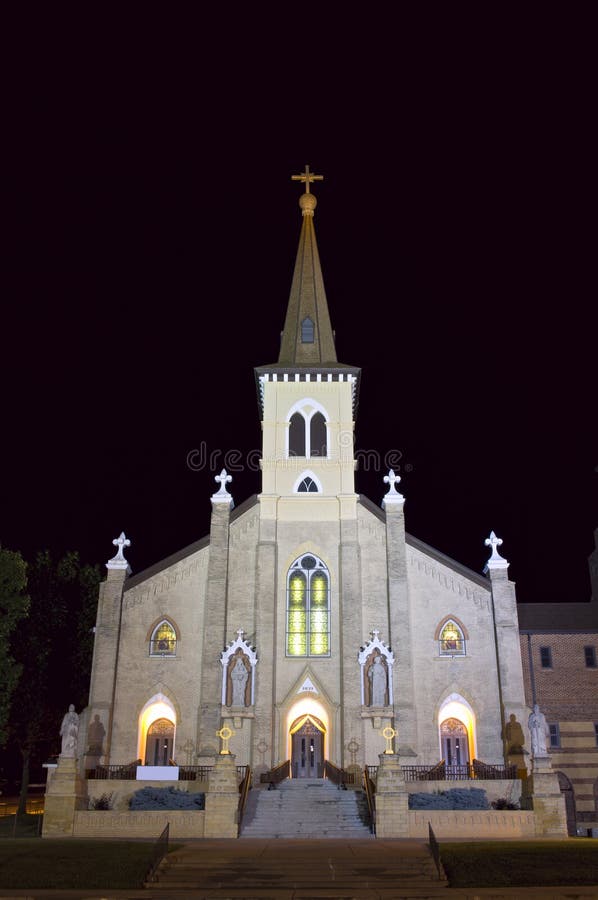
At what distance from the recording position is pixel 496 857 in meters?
18.3

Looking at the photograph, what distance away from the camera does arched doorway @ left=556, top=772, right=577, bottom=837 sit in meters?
31.9

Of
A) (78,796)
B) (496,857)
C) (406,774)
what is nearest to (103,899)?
(496,857)

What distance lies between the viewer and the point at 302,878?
1803 centimetres

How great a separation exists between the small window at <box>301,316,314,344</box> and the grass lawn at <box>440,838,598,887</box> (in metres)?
24.9

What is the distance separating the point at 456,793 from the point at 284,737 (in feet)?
25.8

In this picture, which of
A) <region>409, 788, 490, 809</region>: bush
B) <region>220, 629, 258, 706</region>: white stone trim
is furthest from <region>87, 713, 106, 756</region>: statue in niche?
<region>409, 788, 490, 809</region>: bush

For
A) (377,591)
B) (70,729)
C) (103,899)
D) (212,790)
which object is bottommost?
(103,899)

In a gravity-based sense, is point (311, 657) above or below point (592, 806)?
above

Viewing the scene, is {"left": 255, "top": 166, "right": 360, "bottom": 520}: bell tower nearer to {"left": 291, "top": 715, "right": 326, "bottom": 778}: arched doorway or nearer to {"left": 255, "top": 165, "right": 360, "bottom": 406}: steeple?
{"left": 255, "top": 165, "right": 360, "bottom": 406}: steeple

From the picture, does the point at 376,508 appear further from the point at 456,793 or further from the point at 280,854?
the point at 280,854

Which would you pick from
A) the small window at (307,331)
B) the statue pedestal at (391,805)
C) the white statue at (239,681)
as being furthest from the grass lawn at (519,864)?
the small window at (307,331)

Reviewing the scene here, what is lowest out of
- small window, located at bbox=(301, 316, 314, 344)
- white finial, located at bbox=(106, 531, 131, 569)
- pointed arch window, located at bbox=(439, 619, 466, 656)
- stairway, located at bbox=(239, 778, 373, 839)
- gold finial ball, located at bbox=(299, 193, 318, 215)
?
stairway, located at bbox=(239, 778, 373, 839)

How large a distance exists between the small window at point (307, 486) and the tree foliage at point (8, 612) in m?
12.3

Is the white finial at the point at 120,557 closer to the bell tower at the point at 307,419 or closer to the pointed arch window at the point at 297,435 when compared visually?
the bell tower at the point at 307,419
